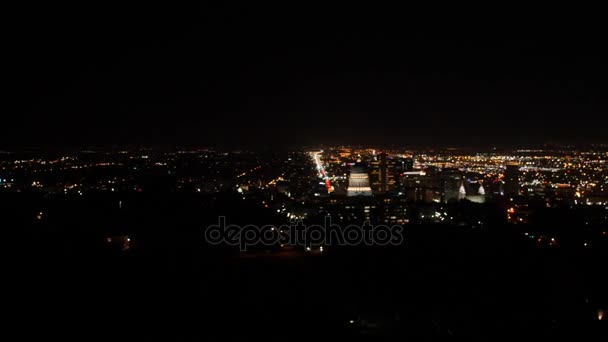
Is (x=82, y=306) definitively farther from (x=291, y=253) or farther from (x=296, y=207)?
(x=296, y=207)

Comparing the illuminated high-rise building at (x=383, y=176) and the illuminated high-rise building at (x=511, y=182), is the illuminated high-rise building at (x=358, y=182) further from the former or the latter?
the illuminated high-rise building at (x=511, y=182)

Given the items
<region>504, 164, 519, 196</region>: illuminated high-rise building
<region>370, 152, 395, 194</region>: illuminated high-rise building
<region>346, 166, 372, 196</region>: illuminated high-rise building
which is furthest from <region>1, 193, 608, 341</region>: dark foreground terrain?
<region>370, 152, 395, 194</region>: illuminated high-rise building

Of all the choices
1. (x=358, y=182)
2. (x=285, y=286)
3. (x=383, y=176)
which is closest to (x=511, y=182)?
(x=383, y=176)

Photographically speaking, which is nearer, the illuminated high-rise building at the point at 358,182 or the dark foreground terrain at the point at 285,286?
the dark foreground terrain at the point at 285,286

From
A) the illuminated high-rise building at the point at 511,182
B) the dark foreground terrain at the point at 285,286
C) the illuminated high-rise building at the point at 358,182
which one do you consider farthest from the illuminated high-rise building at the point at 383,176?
the dark foreground terrain at the point at 285,286

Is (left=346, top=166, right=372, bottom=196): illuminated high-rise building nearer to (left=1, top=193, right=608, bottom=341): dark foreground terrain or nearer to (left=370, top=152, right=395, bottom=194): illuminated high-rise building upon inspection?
(left=370, top=152, right=395, bottom=194): illuminated high-rise building

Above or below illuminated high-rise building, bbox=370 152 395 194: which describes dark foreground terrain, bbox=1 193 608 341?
above

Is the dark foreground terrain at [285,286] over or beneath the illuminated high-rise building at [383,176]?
over
